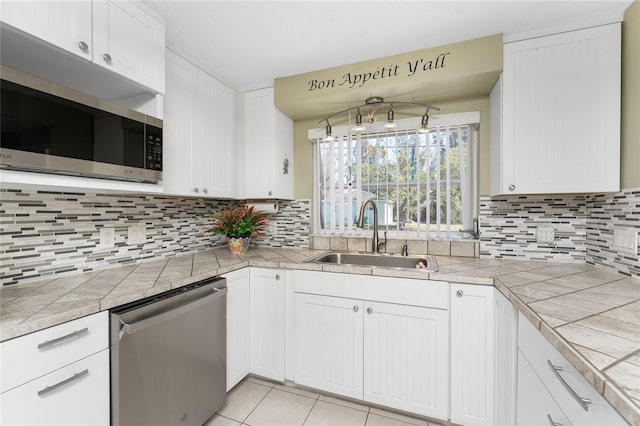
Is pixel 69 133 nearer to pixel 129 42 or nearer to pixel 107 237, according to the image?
pixel 129 42

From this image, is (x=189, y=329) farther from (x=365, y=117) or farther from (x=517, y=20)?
(x=517, y=20)

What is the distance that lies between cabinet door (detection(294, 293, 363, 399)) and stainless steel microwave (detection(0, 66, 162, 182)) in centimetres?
122

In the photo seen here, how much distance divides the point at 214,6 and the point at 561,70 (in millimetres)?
1937

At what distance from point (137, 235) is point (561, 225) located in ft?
9.24

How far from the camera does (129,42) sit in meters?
1.33

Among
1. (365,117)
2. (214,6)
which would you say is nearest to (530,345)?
(365,117)

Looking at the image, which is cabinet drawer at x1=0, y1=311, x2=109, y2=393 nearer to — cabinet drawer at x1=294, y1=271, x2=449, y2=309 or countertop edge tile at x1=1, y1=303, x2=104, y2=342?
countertop edge tile at x1=1, y1=303, x2=104, y2=342

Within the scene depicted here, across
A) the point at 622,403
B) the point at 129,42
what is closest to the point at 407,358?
the point at 622,403

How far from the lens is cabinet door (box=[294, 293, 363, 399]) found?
168 centimetres

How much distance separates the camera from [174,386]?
1317 millimetres

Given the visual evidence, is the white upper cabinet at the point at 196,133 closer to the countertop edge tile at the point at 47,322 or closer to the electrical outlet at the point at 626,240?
the countertop edge tile at the point at 47,322

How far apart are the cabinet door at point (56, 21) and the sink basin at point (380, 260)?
1.62 meters

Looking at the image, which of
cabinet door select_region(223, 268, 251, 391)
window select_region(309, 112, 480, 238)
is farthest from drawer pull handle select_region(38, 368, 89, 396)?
window select_region(309, 112, 480, 238)

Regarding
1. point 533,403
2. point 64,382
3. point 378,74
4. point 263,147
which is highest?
point 378,74
